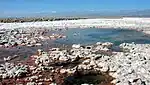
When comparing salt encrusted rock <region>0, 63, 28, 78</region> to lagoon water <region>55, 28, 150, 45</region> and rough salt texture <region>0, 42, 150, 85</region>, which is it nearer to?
rough salt texture <region>0, 42, 150, 85</region>

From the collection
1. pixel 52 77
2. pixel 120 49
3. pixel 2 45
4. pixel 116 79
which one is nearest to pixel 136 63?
pixel 116 79

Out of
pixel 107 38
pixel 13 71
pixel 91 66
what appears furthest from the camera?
pixel 107 38

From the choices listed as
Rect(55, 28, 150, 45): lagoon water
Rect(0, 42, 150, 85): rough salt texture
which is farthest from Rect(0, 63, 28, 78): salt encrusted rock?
Rect(55, 28, 150, 45): lagoon water

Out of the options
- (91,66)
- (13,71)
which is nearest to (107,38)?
(91,66)

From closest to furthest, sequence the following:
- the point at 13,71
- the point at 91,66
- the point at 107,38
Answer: the point at 13,71
the point at 91,66
the point at 107,38

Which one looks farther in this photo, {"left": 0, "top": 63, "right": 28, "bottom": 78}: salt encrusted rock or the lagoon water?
the lagoon water

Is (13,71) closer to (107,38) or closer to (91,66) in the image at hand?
(91,66)

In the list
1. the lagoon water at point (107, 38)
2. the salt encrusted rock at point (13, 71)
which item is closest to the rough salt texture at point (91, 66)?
the salt encrusted rock at point (13, 71)

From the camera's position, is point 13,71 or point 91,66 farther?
point 91,66

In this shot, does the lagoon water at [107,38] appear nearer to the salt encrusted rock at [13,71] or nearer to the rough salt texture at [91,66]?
the rough salt texture at [91,66]

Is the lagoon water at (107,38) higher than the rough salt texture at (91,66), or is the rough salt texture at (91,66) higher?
the rough salt texture at (91,66)

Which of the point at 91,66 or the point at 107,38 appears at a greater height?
the point at 91,66
